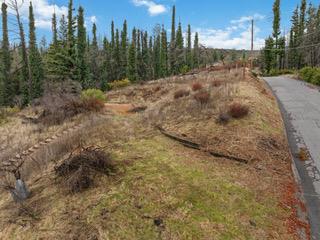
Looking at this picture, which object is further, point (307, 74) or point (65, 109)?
point (307, 74)

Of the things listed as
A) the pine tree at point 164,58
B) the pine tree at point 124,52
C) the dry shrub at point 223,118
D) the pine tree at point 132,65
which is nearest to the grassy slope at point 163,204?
the dry shrub at point 223,118

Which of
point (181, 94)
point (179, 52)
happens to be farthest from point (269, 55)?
point (181, 94)

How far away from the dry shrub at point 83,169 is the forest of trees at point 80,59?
85.6 ft

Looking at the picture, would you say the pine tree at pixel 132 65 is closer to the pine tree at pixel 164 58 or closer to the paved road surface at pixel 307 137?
the pine tree at pixel 164 58

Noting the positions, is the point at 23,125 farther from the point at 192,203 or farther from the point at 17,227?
the point at 192,203

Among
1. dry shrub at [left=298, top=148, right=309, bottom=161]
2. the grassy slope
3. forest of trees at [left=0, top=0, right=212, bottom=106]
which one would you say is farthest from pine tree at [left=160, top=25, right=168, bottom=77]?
the grassy slope

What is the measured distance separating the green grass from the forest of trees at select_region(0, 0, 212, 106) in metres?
27.1

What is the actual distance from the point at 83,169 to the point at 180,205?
2486 mm

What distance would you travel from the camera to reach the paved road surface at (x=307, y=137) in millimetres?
6816

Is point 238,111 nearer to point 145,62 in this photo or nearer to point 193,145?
point 193,145

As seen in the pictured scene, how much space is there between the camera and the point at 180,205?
616cm

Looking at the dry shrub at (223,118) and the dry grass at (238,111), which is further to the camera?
the dry grass at (238,111)

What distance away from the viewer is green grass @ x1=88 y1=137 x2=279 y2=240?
17.9 feet

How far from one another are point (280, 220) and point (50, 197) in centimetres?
497
